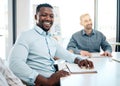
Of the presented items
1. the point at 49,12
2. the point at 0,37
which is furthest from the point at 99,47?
the point at 0,37

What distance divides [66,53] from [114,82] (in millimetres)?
968

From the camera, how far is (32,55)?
1.81m

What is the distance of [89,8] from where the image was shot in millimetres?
5551

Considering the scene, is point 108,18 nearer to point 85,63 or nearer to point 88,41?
point 88,41

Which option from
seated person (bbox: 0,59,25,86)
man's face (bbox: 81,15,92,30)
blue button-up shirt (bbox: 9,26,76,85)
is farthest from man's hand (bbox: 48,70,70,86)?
man's face (bbox: 81,15,92,30)

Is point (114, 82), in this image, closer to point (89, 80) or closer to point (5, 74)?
point (89, 80)

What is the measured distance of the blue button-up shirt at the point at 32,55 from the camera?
158 centimetres

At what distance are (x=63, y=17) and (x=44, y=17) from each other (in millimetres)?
3485

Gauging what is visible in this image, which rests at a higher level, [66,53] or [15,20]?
[15,20]

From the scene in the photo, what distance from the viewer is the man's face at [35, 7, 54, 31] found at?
1983mm

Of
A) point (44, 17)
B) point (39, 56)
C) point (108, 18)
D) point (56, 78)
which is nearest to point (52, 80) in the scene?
point (56, 78)

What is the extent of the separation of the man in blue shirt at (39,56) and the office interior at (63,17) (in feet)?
10.8

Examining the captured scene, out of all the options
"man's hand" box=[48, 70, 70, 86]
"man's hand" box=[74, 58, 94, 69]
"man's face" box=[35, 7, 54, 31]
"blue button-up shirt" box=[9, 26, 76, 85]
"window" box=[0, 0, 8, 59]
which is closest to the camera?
"man's hand" box=[48, 70, 70, 86]

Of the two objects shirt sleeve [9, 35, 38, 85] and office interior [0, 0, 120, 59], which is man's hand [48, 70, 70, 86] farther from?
office interior [0, 0, 120, 59]
